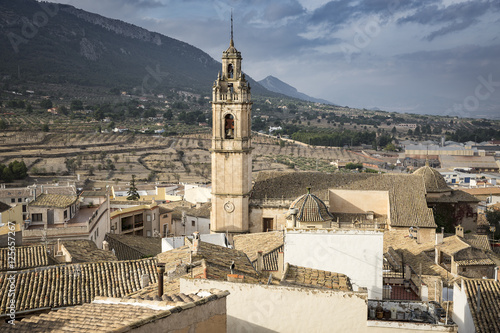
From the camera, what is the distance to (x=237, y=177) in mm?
27219

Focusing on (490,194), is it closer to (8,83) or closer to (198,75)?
(8,83)

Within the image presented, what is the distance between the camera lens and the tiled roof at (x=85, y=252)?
1761 centimetres

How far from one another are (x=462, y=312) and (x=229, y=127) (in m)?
16.2

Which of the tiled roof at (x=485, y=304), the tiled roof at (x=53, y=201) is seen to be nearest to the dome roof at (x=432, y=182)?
the tiled roof at (x=485, y=304)

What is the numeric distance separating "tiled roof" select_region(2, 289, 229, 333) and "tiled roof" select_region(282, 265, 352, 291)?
93.1 inches

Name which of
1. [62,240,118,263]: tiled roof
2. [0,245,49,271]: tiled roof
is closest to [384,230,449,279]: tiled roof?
[62,240,118,263]: tiled roof

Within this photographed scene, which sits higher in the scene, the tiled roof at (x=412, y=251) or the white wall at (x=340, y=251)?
the white wall at (x=340, y=251)

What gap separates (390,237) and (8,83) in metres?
74.9

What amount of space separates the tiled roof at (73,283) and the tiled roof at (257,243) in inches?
234

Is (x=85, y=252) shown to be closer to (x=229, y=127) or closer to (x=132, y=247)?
(x=132, y=247)

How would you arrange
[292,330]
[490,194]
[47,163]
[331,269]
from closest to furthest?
1. [292,330]
2. [331,269]
3. [490,194]
4. [47,163]

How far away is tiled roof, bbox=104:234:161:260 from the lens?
2309cm

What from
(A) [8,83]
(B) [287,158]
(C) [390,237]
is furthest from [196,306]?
(A) [8,83]

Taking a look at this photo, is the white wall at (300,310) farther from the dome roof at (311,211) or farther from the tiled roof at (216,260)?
the dome roof at (311,211)
